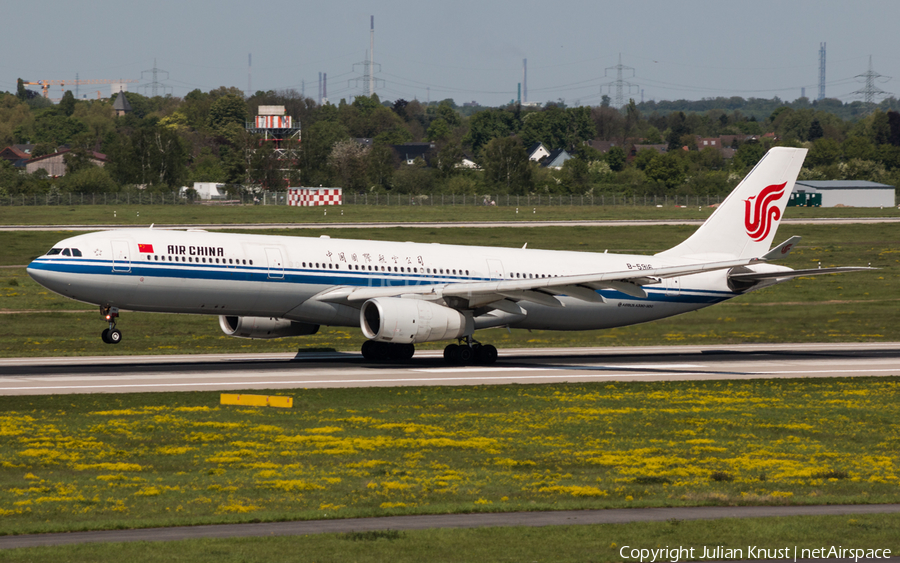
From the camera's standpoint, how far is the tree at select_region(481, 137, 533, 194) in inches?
7510

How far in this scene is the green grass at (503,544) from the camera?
54.2ft

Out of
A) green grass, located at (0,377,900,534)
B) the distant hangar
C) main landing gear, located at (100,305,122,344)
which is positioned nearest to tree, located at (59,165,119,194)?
the distant hangar

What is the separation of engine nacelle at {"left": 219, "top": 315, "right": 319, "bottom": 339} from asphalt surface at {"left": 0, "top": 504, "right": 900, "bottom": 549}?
2728 centimetres

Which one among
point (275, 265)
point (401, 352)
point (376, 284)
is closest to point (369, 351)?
point (401, 352)

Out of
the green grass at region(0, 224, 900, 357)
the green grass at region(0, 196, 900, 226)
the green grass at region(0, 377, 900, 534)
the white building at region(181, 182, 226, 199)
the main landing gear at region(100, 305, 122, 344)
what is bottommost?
the green grass at region(0, 224, 900, 357)

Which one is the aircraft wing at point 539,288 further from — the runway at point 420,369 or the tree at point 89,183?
the tree at point 89,183

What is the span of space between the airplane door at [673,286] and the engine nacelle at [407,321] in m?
12.0

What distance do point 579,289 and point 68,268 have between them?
20.3m

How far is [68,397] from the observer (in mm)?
34219

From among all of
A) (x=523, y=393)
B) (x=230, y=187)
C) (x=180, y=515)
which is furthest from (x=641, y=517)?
(x=230, y=187)

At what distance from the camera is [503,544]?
57.0 ft

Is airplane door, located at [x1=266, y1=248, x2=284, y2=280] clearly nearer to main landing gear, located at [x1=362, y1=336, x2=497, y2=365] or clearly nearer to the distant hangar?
main landing gear, located at [x1=362, y1=336, x2=497, y2=365]

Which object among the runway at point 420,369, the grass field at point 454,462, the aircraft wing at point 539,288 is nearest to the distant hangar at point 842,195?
the runway at point 420,369

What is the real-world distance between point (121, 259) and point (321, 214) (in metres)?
89.5
